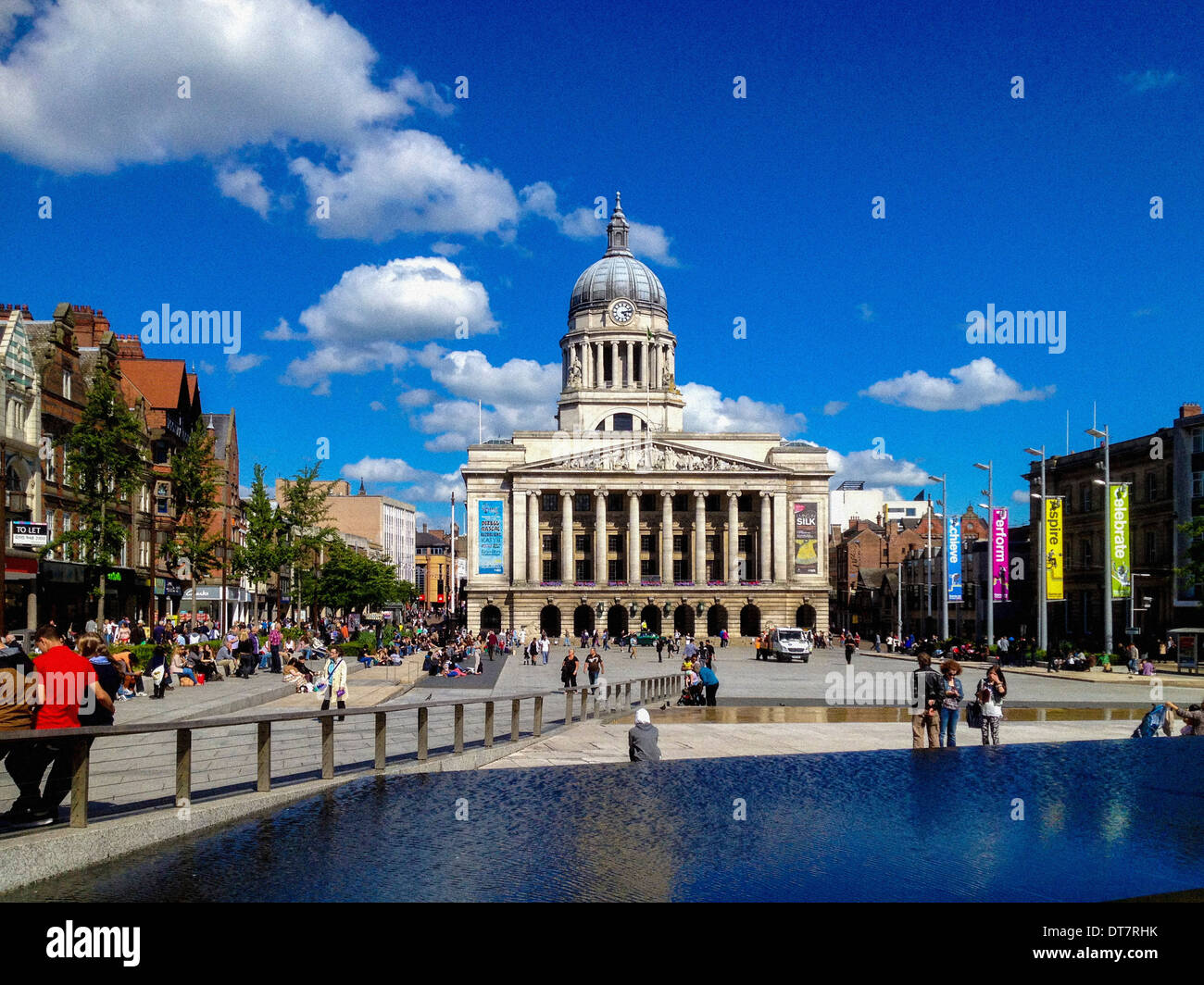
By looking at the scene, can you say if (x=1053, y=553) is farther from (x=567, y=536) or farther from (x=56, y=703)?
(x=567, y=536)

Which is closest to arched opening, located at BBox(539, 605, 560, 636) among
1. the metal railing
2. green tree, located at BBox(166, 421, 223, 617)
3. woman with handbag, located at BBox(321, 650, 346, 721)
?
green tree, located at BBox(166, 421, 223, 617)

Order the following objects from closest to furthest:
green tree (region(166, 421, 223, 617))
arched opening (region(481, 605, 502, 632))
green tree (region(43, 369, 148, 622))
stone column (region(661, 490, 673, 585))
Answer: green tree (region(43, 369, 148, 622)), green tree (region(166, 421, 223, 617)), arched opening (region(481, 605, 502, 632)), stone column (region(661, 490, 673, 585))

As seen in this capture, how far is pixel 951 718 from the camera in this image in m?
18.9

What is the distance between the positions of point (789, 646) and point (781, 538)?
135 feet

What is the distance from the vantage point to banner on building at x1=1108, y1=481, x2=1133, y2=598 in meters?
52.2

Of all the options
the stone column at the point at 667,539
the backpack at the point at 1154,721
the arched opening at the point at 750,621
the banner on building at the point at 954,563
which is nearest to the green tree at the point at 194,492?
the backpack at the point at 1154,721

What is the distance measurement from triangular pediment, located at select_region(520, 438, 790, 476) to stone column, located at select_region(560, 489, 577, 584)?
8.71 feet

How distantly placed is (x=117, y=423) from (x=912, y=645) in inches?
2085

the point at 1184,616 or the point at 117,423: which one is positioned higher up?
the point at 117,423

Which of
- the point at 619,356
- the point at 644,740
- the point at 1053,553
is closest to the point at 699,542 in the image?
the point at 619,356

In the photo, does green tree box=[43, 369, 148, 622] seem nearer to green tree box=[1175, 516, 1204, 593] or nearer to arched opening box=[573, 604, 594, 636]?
green tree box=[1175, 516, 1204, 593]

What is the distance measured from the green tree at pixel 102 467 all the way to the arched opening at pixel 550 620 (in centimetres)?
6450

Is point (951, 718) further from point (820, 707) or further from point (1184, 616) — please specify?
point (1184, 616)
